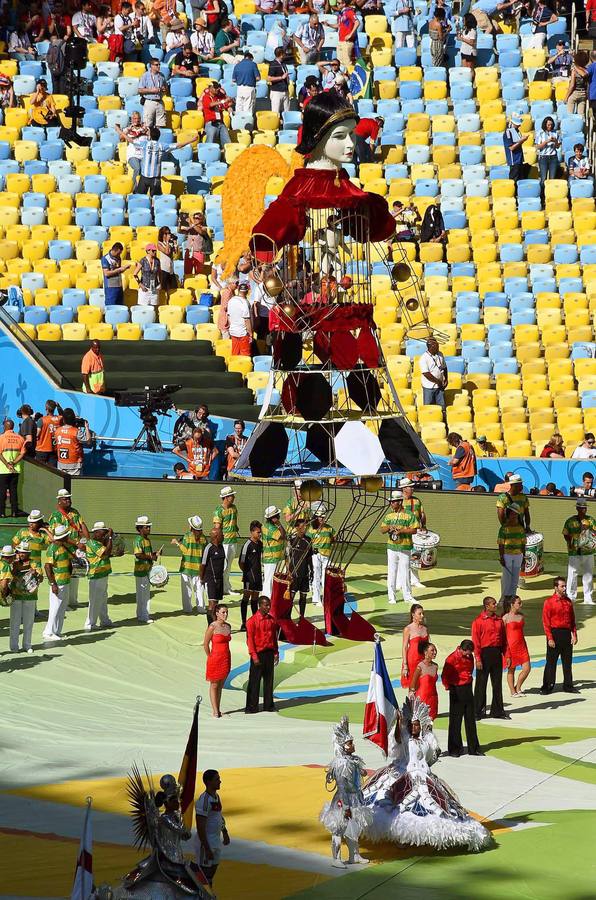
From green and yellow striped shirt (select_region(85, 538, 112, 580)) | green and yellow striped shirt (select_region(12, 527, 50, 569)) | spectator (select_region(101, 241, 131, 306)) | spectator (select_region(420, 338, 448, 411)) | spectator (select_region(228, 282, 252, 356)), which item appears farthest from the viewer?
spectator (select_region(101, 241, 131, 306))

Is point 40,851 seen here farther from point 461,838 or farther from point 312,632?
point 312,632

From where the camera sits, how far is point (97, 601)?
2527cm

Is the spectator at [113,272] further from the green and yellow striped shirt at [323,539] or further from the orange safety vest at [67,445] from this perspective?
the green and yellow striped shirt at [323,539]

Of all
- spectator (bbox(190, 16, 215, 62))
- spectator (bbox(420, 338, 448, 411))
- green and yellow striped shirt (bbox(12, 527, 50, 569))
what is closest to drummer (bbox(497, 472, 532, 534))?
spectator (bbox(420, 338, 448, 411))

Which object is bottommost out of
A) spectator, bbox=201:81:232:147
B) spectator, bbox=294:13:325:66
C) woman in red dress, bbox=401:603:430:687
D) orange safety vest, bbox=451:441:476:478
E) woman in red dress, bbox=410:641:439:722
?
woman in red dress, bbox=410:641:439:722

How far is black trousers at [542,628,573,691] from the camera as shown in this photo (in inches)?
864

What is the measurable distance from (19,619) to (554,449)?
10.9 metres

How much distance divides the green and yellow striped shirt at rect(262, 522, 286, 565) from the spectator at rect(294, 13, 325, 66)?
672 inches

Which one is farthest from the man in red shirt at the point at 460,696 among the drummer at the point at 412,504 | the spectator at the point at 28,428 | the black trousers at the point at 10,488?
the spectator at the point at 28,428

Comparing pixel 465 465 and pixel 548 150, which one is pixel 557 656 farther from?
pixel 548 150

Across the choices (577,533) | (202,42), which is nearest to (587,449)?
(577,533)

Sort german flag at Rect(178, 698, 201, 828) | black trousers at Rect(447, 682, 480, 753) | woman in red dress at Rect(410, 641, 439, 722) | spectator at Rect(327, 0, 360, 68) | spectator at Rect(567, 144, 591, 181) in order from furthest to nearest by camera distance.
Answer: spectator at Rect(327, 0, 360, 68) < spectator at Rect(567, 144, 591, 181) < black trousers at Rect(447, 682, 480, 753) < woman in red dress at Rect(410, 641, 439, 722) < german flag at Rect(178, 698, 201, 828)

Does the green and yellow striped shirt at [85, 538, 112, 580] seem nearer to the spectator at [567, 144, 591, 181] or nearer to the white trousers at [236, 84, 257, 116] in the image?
the white trousers at [236, 84, 257, 116]

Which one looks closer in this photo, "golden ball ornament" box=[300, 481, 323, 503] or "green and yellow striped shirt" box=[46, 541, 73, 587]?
"golden ball ornament" box=[300, 481, 323, 503]
